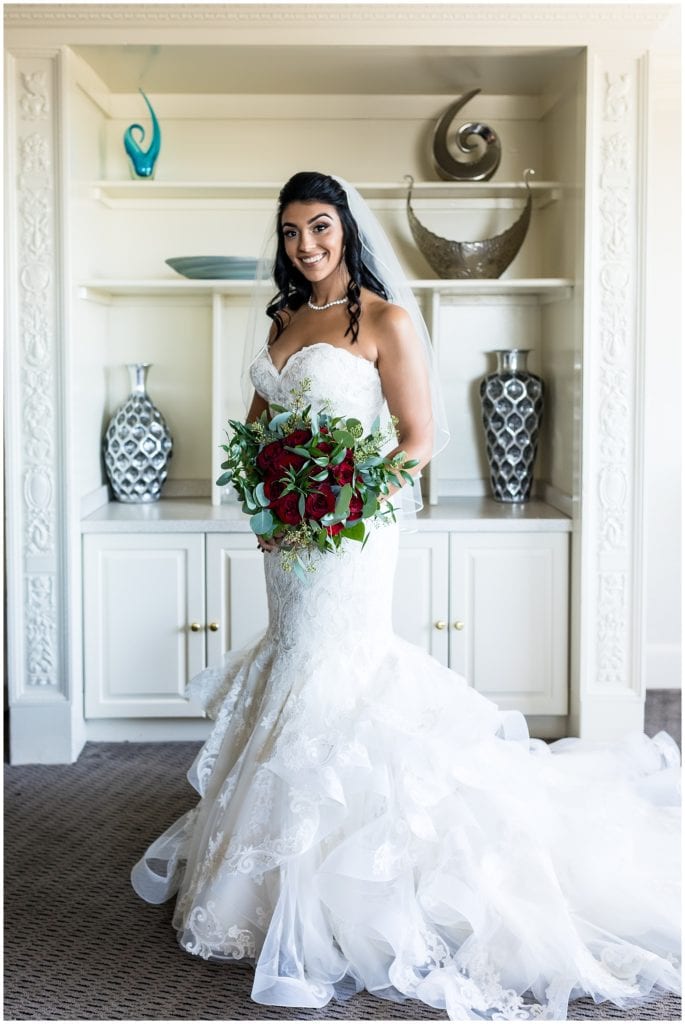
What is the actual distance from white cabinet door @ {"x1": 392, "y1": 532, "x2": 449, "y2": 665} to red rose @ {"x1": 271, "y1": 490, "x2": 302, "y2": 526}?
163 centimetres

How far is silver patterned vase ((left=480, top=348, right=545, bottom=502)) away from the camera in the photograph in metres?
4.52

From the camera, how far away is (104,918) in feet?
A: 9.71

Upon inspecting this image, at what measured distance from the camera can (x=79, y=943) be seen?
2.82 m

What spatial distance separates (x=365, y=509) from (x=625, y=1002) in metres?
1.18

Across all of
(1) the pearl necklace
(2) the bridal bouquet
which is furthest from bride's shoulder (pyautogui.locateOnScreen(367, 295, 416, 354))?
(2) the bridal bouquet

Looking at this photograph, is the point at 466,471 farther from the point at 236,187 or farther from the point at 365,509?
the point at 365,509

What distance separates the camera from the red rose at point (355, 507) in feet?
8.50

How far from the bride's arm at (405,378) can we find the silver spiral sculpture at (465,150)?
1898 mm

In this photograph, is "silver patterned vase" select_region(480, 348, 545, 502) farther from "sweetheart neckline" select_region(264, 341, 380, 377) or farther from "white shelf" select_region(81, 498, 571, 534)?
"sweetheart neckline" select_region(264, 341, 380, 377)

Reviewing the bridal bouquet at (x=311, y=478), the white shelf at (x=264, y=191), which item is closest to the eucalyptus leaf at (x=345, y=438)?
the bridal bouquet at (x=311, y=478)

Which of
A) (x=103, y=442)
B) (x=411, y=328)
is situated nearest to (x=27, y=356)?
(x=103, y=442)

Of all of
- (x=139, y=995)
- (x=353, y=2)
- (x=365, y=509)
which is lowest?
(x=139, y=995)

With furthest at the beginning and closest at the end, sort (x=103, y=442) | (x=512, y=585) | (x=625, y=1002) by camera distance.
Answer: (x=103, y=442) → (x=512, y=585) → (x=625, y=1002)

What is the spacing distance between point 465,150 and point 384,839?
9.70 feet
